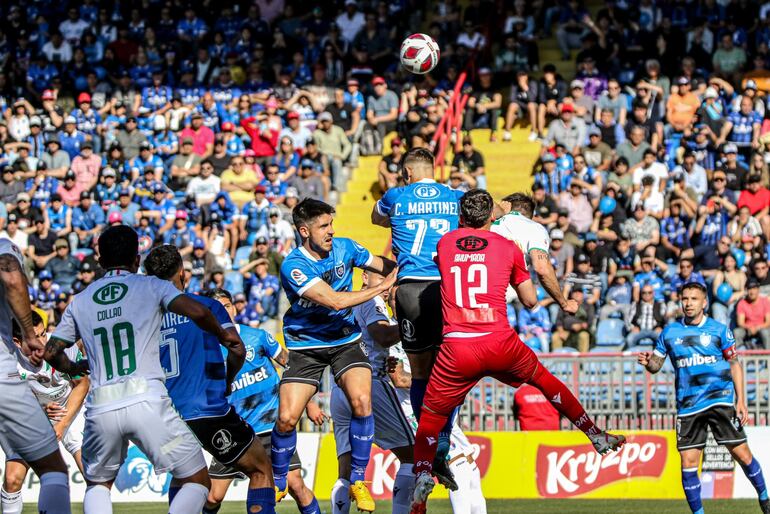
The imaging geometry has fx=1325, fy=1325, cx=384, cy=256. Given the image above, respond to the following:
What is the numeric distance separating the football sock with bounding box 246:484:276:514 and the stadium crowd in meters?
9.67

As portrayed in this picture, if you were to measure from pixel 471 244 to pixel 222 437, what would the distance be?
247 cm

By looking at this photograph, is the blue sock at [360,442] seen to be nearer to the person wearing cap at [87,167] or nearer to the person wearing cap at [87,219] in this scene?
the person wearing cap at [87,219]

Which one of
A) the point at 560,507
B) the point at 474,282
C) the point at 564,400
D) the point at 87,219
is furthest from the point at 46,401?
the point at 87,219

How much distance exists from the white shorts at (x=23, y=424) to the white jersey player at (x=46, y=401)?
109 centimetres

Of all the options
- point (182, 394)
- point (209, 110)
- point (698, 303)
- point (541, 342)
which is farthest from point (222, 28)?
point (182, 394)

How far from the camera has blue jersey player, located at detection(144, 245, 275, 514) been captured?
10.4m

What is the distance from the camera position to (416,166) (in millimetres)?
11562

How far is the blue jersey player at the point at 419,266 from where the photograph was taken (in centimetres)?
1116

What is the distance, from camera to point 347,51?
2703 cm

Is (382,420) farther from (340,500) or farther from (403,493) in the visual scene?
(403,493)

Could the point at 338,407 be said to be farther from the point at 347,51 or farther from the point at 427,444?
the point at 347,51

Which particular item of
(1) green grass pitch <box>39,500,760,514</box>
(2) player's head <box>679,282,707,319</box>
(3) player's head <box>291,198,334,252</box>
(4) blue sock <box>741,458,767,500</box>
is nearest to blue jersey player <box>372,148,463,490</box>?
(3) player's head <box>291,198,334,252</box>

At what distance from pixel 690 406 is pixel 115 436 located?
6.61 m

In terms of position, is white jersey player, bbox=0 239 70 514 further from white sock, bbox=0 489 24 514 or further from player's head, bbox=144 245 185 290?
white sock, bbox=0 489 24 514
